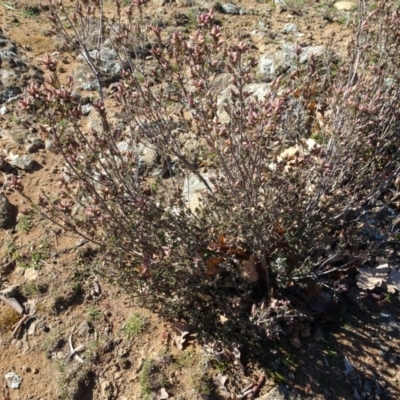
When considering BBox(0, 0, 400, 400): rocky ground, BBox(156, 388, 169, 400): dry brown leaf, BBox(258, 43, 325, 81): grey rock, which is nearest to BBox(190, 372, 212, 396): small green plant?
BBox(0, 0, 400, 400): rocky ground

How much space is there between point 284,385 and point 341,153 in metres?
1.93

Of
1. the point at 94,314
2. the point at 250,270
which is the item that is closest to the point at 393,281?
the point at 250,270

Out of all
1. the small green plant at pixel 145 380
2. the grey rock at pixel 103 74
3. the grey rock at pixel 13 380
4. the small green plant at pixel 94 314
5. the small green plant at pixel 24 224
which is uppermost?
the grey rock at pixel 103 74

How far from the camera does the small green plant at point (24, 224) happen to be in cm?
520

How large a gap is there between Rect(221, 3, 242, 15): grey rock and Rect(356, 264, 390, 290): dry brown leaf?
6.21 metres

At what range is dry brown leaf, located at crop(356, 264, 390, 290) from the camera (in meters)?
4.33

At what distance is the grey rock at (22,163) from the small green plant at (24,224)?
2.57ft

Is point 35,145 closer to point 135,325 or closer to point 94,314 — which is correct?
point 94,314

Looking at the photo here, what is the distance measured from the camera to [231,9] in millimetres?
9047

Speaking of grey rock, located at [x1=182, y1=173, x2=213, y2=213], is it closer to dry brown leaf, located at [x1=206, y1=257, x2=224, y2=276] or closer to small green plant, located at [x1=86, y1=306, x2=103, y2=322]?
dry brown leaf, located at [x1=206, y1=257, x2=224, y2=276]

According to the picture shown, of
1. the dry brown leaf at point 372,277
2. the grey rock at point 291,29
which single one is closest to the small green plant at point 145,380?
the dry brown leaf at point 372,277

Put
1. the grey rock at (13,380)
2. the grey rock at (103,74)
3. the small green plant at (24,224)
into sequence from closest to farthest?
the grey rock at (13,380), the small green plant at (24,224), the grey rock at (103,74)

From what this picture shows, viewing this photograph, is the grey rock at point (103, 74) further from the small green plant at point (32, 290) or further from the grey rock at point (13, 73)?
the small green plant at point (32, 290)

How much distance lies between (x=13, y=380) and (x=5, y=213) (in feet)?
6.07
